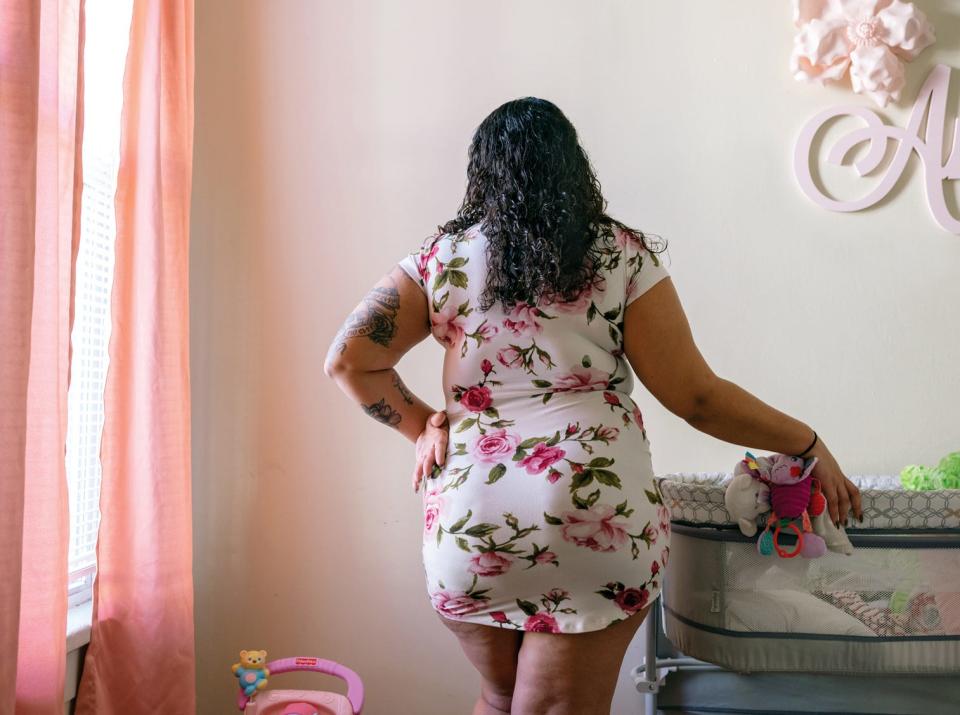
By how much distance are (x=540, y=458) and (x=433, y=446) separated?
202 mm

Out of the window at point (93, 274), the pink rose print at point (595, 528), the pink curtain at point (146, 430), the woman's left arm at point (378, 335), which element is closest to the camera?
the pink rose print at point (595, 528)

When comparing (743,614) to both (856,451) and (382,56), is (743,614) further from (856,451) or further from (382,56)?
(382,56)

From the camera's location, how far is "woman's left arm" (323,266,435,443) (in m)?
1.41

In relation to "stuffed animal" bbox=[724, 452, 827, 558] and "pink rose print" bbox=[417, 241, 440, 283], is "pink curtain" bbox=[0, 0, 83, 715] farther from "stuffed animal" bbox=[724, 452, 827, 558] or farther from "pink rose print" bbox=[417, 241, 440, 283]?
"stuffed animal" bbox=[724, 452, 827, 558]

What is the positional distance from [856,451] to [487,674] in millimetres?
1227

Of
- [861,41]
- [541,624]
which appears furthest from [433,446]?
[861,41]

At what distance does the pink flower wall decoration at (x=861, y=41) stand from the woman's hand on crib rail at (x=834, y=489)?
3.57 feet

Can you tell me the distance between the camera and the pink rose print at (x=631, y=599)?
122cm

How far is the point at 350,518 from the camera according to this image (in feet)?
7.36

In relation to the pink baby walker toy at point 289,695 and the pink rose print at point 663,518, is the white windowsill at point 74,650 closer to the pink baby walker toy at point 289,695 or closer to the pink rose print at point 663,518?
the pink baby walker toy at point 289,695

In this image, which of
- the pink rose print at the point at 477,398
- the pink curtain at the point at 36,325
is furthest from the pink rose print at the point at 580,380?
the pink curtain at the point at 36,325

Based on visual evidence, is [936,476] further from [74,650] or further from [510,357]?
[74,650]

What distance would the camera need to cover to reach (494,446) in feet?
4.14

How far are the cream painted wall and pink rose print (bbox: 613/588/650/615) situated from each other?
3.20ft
